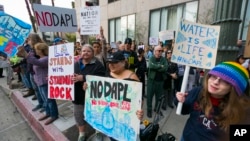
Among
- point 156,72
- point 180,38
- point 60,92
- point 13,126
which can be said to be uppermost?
point 180,38

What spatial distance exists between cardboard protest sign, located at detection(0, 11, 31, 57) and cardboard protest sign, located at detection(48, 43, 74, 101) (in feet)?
5.18

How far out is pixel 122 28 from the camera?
15.4m

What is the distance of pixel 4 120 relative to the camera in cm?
448

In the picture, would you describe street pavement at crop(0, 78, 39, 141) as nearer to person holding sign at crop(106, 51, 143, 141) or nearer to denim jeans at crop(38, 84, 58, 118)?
denim jeans at crop(38, 84, 58, 118)

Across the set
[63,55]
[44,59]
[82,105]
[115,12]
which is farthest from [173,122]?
[115,12]

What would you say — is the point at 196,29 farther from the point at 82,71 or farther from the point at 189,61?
the point at 82,71

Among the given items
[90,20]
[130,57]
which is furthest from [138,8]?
[130,57]

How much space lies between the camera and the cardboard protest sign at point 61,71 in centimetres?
284

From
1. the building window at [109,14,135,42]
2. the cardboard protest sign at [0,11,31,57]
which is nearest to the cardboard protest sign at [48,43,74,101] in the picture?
the cardboard protest sign at [0,11,31,57]

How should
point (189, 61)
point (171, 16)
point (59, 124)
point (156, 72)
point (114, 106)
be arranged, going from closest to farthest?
1. point (189, 61)
2. point (114, 106)
3. point (59, 124)
4. point (156, 72)
5. point (171, 16)

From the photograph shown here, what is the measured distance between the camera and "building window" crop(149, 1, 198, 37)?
1009 cm

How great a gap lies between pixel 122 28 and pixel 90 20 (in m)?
11.1

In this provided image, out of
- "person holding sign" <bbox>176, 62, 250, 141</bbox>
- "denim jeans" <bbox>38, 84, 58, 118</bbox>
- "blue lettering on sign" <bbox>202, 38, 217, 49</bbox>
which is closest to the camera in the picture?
"person holding sign" <bbox>176, 62, 250, 141</bbox>

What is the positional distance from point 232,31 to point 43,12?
12.4 feet
